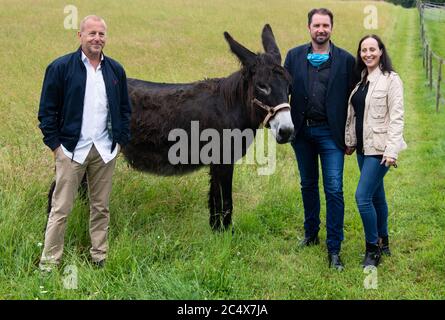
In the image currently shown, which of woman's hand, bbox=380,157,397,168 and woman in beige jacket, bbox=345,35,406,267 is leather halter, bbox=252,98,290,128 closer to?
woman in beige jacket, bbox=345,35,406,267

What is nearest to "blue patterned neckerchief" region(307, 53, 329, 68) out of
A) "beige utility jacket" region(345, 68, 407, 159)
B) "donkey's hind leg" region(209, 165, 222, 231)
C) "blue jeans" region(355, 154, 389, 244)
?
"beige utility jacket" region(345, 68, 407, 159)

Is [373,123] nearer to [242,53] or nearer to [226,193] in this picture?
[242,53]

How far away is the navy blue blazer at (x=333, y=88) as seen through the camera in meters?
4.16

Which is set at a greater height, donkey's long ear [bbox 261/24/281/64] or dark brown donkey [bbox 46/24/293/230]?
donkey's long ear [bbox 261/24/281/64]

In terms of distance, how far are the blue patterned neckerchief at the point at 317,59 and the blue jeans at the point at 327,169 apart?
592mm

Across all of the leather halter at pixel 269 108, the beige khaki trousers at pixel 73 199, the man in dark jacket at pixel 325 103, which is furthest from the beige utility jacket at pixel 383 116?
the beige khaki trousers at pixel 73 199

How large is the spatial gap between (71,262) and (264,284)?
1704 millimetres

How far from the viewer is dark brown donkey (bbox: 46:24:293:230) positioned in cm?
432


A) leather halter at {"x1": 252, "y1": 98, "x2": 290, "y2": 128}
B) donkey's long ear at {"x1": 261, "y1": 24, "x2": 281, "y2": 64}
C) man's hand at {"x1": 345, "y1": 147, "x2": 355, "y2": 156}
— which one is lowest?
man's hand at {"x1": 345, "y1": 147, "x2": 355, "y2": 156}

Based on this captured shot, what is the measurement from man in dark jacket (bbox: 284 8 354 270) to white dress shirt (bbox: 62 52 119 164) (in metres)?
1.80

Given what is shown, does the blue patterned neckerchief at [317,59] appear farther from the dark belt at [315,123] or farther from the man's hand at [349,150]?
the man's hand at [349,150]

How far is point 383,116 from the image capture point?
3.99 meters
